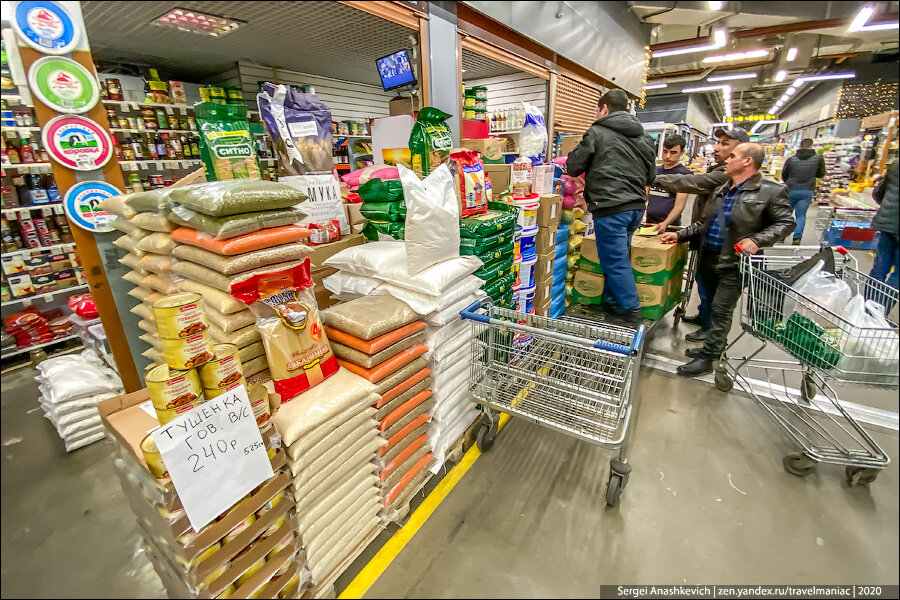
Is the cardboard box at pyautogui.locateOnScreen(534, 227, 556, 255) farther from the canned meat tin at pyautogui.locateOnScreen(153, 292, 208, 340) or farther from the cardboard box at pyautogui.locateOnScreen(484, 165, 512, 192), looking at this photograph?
the canned meat tin at pyautogui.locateOnScreen(153, 292, 208, 340)

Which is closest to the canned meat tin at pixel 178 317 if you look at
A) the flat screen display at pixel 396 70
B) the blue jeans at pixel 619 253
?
the flat screen display at pixel 396 70

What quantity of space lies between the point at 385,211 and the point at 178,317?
4.85ft

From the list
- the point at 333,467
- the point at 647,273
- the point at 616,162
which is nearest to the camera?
the point at 333,467

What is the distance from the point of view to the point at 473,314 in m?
2.10

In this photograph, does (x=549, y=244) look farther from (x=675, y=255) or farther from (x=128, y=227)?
(x=128, y=227)

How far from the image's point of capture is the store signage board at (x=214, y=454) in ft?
3.57

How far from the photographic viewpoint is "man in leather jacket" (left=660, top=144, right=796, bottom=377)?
8.77 feet

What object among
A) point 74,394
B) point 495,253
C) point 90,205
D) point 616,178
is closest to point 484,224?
point 495,253

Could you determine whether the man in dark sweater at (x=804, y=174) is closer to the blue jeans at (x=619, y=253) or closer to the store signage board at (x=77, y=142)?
the blue jeans at (x=619, y=253)

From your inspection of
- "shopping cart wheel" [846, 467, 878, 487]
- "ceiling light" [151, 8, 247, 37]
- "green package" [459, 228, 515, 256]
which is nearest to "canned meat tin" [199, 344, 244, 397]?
"green package" [459, 228, 515, 256]

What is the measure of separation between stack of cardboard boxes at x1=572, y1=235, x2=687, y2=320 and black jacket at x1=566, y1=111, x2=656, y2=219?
1.50ft

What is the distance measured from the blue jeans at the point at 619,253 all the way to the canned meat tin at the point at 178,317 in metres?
3.01

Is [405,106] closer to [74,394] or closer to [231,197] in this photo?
[231,197]

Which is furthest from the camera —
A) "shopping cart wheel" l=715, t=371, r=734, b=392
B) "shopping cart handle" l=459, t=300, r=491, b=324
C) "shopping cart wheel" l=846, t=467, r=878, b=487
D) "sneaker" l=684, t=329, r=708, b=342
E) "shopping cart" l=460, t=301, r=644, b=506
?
"sneaker" l=684, t=329, r=708, b=342
